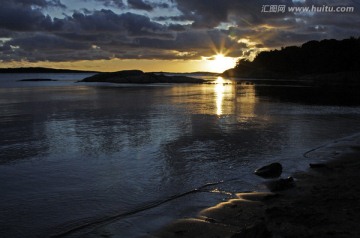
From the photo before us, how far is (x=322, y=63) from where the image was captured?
139375 millimetres

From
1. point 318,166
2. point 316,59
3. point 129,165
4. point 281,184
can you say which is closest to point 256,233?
point 281,184

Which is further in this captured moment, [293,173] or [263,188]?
[293,173]

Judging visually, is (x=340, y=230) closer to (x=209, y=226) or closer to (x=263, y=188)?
(x=209, y=226)

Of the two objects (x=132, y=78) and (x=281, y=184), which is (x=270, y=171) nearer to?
(x=281, y=184)

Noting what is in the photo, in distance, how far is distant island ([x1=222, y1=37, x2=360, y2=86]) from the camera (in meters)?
115

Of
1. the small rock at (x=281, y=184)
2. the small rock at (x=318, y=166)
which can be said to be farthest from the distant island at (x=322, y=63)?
the small rock at (x=281, y=184)

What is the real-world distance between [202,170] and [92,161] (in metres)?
4.36

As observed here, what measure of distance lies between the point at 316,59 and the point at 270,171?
143942 mm

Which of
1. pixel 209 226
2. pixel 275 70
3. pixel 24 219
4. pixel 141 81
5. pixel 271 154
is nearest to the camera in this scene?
pixel 209 226

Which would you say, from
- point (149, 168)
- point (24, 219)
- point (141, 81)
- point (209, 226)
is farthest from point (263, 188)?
point (141, 81)

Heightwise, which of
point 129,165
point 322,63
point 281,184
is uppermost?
point 322,63

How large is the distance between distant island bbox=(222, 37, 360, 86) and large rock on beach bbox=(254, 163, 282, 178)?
294 ft

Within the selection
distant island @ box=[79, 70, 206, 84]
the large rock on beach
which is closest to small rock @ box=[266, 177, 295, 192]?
the large rock on beach

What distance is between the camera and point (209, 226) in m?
8.31
